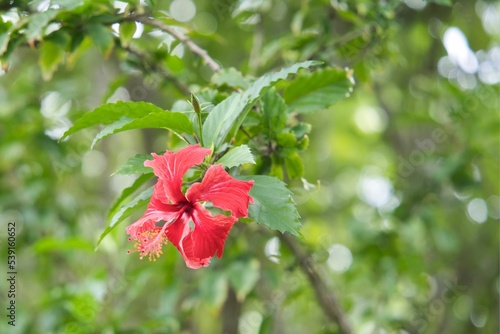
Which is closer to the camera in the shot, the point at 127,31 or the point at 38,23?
the point at 38,23

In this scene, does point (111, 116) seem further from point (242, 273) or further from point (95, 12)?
point (242, 273)

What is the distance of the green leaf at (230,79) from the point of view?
155cm

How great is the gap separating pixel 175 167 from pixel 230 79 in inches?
18.9

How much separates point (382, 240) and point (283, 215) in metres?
1.68

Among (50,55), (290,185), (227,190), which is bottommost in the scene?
(290,185)

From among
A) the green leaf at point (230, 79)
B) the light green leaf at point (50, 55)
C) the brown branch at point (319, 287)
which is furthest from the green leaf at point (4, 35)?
the brown branch at point (319, 287)

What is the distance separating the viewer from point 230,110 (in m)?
1.26

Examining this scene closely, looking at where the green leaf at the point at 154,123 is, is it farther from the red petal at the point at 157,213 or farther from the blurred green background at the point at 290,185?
the blurred green background at the point at 290,185

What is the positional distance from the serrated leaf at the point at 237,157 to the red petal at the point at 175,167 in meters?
0.04

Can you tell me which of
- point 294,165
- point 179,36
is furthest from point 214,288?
point 179,36

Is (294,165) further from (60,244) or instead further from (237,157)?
(60,244)

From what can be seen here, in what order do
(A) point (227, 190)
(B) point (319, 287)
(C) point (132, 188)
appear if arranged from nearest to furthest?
(A) point (227, 190)
(C) point (132, 188)
(B) point (319, 287)

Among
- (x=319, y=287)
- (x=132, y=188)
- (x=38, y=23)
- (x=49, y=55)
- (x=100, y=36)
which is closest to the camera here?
(x=132, y=188)

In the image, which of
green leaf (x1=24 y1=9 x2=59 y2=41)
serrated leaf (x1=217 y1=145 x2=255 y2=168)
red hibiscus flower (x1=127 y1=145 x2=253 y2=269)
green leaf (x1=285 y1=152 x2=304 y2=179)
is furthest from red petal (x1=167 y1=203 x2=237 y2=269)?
green leaf (x1=24 y1=9 x2=59 y2=41)
